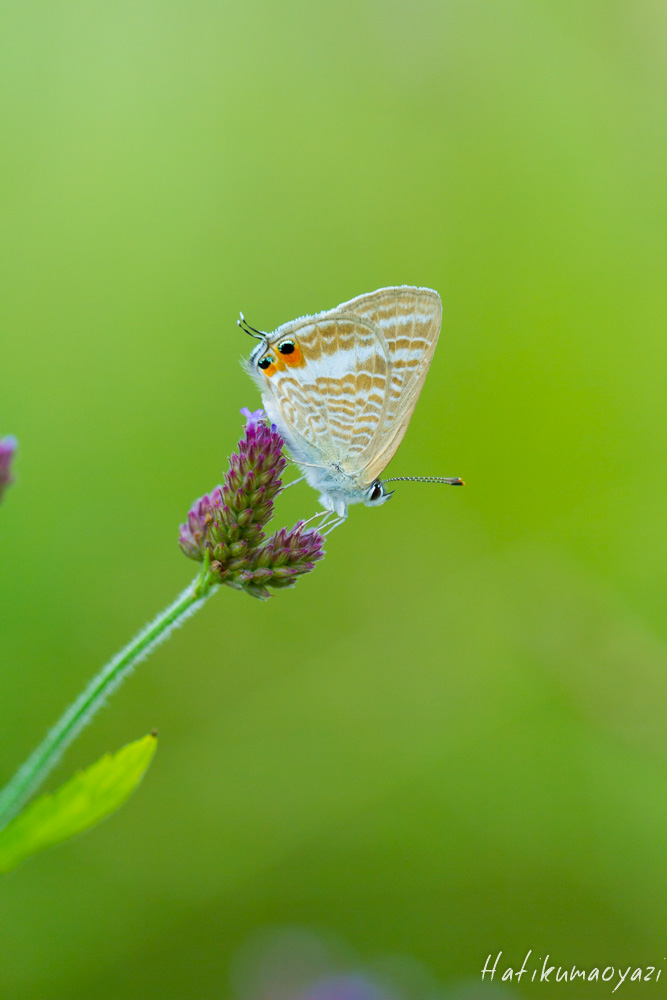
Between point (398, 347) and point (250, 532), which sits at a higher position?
point (398, 347)

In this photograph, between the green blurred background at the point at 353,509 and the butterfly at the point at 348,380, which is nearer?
the butterfly at the point at 348,380

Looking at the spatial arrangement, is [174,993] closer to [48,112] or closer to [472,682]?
[472,682]
